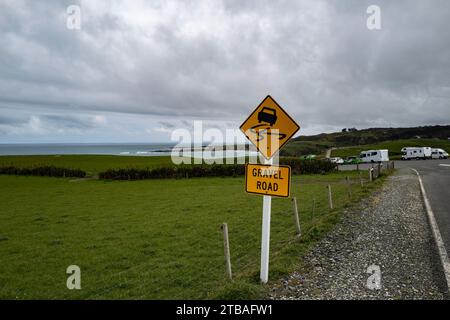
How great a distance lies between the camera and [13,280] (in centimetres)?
834

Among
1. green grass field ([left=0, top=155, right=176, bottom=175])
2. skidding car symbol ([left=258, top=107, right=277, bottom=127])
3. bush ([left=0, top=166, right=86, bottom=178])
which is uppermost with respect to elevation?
skidding car symbol ([left=258, top=107, right=277, bottom=127])

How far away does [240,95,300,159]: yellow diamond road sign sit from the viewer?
579 cm

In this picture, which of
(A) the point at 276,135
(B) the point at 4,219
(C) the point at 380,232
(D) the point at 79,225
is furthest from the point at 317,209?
(B) the point at 4,219

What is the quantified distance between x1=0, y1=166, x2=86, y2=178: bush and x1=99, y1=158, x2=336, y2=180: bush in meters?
5.35

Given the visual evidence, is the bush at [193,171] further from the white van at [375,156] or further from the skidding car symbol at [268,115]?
the skidding car symbol at [268,115]

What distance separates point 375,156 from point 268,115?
201 ft

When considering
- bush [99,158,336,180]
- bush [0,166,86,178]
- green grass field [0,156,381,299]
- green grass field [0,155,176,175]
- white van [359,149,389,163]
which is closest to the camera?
green grass field [0,156,381,299]

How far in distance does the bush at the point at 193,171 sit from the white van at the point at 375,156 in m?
19.7

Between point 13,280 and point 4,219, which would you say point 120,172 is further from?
point 13,280

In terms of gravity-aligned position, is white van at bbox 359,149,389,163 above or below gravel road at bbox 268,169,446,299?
above

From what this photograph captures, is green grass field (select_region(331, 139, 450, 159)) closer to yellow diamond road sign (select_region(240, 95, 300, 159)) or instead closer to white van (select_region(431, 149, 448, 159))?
white van (select_region(431, 149, 448, 159))

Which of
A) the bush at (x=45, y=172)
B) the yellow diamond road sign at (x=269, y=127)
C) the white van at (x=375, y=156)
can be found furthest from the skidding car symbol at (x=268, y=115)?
the white van at (x=375, y=156)

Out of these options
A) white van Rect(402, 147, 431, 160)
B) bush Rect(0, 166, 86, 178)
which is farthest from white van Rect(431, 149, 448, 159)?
bush Rect(0, 166, 86, 178)

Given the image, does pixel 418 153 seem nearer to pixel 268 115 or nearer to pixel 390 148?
pixel 390 148
